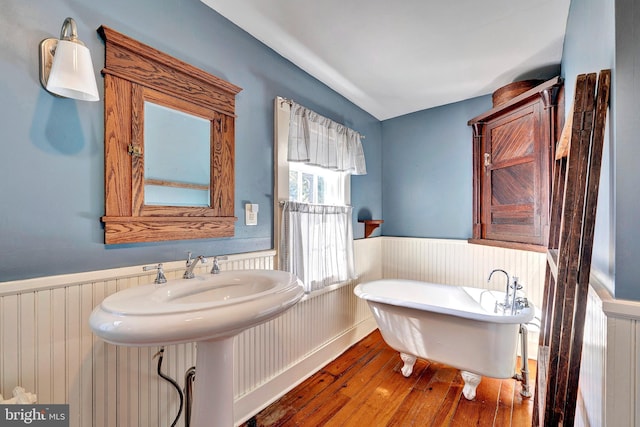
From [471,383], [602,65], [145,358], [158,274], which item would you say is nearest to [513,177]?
[602,65]

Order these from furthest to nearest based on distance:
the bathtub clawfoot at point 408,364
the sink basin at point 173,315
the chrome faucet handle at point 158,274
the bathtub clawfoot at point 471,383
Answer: the bathtub clawfoot at point 408,364 → the bathtub clawfoot at point 471,383 → the chrome faucet handle at point 158,274 → the sink basin at point 173,315

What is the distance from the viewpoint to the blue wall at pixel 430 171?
110 inches

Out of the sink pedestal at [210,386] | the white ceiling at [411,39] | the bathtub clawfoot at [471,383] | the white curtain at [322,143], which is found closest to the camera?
the sink pedestal at [210,386]

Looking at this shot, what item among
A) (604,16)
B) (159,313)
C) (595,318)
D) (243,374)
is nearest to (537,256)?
(595,318)

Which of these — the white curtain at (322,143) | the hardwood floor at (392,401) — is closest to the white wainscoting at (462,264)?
the hardwood floor at (392,401)

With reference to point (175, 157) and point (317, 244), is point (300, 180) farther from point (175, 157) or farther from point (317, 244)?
point (175, 157)

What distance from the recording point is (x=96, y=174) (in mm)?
1125

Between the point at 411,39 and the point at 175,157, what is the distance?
1.64 metres

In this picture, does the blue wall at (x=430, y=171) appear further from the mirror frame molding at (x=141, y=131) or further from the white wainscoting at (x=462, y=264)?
the mirror frame molding at (x=141, y=131)

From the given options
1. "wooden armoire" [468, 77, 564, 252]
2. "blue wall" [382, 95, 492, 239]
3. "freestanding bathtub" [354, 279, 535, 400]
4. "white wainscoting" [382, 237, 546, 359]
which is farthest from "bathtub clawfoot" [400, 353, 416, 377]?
"blue wall" [382, 95, 492, 239]

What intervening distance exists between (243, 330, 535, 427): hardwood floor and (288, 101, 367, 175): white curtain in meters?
1.66

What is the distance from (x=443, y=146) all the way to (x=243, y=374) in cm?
277

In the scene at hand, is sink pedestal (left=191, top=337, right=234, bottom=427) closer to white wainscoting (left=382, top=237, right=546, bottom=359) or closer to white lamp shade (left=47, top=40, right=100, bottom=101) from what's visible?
white lamp shade (left=47, top=40, right=100, bottom=101)

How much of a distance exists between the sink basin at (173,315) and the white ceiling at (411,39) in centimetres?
153
